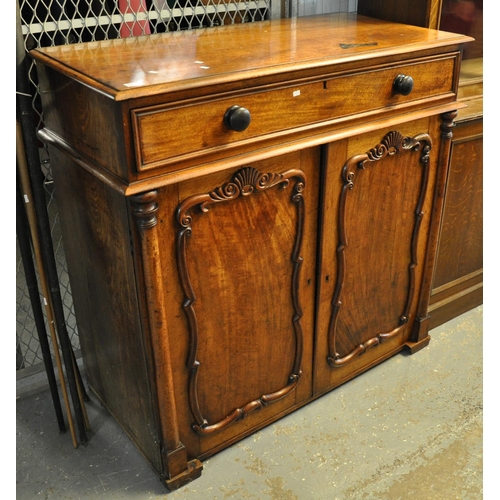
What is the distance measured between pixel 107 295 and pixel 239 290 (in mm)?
388

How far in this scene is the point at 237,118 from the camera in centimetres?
146

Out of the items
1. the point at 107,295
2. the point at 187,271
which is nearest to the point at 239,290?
the point at 187,271

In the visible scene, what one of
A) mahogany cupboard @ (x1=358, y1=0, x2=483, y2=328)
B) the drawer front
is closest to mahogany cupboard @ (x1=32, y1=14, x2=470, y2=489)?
the drawer front

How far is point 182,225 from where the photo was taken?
1.54m

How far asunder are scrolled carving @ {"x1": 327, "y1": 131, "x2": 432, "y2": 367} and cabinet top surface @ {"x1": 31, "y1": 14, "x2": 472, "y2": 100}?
0.30 metres

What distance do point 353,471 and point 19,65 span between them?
1545 mm

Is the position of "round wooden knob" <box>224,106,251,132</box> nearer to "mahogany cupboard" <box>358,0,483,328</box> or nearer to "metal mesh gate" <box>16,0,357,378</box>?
"metal mesh gate" <box>16,0,357,378</box>

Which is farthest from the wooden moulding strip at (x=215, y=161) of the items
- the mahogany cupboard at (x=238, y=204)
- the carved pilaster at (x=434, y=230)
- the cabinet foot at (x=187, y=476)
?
the cabinet foot at (x=187, y=476)

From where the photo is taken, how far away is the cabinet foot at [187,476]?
1834mm

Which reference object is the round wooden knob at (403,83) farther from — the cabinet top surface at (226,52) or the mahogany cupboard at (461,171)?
the mahogany cupboard at (461,171)

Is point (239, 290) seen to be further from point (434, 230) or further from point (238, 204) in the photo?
point (434, 230)

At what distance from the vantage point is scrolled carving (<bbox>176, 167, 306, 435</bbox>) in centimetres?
156

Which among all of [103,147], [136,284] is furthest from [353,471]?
[103,147]

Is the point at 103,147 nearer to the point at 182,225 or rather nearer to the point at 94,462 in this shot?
the point at 182,225
